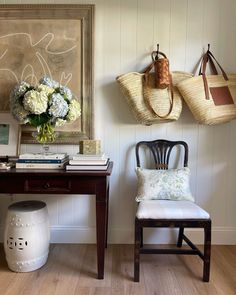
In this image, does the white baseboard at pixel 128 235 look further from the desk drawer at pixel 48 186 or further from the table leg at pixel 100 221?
the desk drawer at pixel 48 186

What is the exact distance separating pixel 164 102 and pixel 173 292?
1.32m

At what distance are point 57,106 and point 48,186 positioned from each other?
21.0 inches

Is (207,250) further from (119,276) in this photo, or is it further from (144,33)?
(144,33)

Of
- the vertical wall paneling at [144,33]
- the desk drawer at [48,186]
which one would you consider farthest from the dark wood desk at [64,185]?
the vertical wall paneling at [144,33]

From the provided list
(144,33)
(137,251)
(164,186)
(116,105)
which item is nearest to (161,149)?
(164,186)

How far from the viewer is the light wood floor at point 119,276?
1.84m

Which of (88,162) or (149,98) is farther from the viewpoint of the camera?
(149,98)

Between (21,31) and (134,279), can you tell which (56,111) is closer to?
(21,31)

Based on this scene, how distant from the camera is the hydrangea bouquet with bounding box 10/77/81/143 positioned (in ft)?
6.30

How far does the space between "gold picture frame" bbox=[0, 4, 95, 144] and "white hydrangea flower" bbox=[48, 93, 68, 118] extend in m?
0.41

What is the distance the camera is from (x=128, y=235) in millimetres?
2510

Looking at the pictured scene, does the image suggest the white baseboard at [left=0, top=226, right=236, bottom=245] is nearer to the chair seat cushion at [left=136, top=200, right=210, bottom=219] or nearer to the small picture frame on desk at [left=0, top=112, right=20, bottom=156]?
the chair seat cushion at [left=136, top=200, right=210, bottom=219]

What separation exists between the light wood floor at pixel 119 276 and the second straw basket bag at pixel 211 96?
109 centimetres

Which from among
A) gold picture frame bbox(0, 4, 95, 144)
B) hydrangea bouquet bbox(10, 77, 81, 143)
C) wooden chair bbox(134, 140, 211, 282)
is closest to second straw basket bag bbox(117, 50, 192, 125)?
gold picture frame bbox(0, 4, 95, 144)
